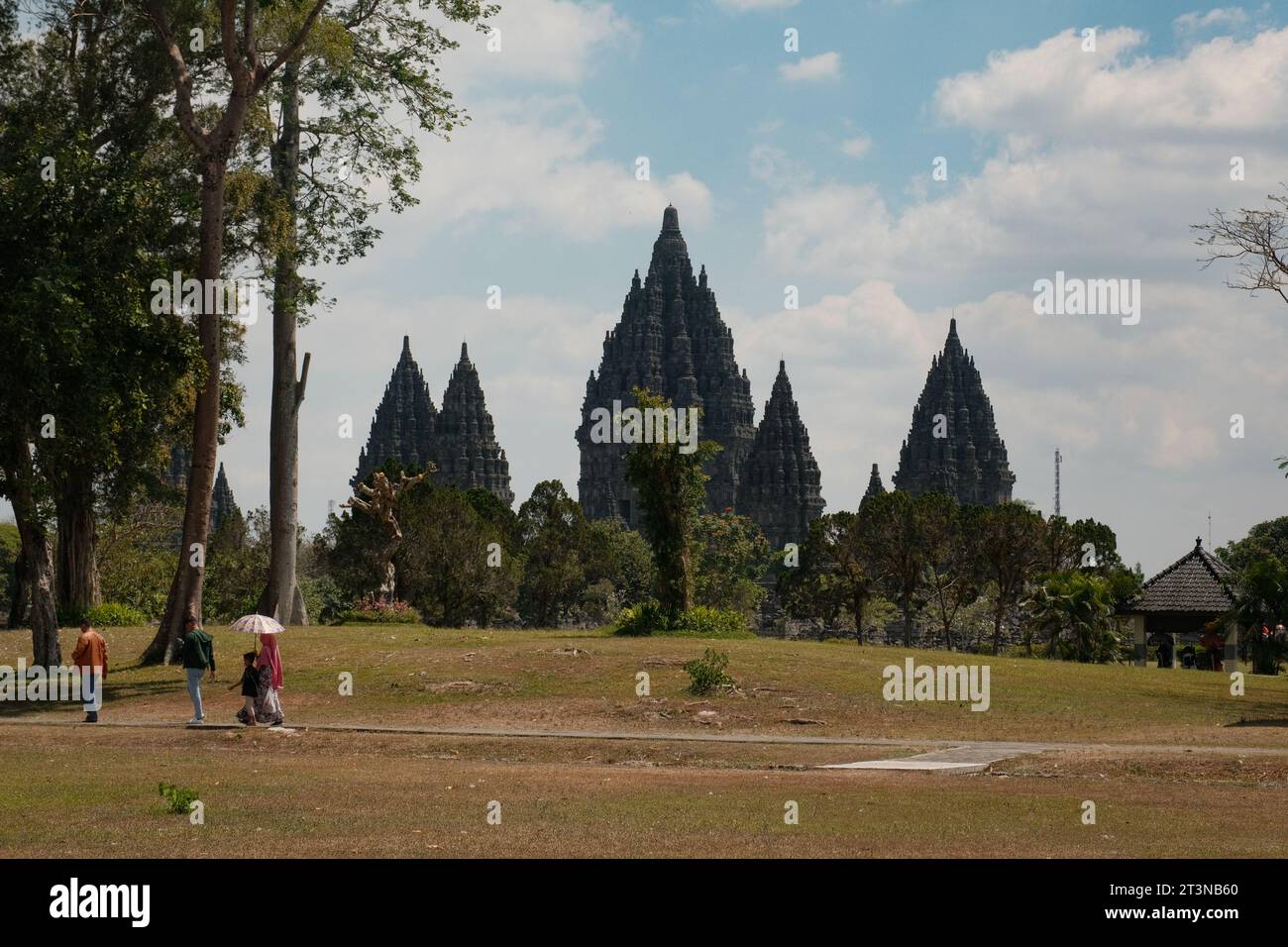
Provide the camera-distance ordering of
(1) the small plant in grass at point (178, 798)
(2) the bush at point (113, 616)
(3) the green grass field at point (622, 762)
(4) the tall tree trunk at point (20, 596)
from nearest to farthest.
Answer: (3) the green grass field at point (622, 762)
(1) the small plant in grass at point (178, 798)
(2) the bush at point (113, 616)
(4) the tall tree trunk at point (20, 596)

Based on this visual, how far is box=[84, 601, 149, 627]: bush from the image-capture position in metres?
43.7

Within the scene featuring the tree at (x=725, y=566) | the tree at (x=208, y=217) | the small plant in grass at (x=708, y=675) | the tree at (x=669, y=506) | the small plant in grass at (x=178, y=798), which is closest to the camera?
the small plant in grass at (x=178, y=798)

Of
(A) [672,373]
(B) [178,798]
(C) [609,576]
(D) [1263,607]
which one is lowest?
(B) [178,798]

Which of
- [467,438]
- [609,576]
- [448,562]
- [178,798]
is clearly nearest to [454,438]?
[467,438]

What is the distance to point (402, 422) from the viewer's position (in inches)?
7475

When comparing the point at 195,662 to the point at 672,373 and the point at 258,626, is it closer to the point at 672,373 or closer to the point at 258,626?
the point at 258,626

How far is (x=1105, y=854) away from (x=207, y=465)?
80.4 feet

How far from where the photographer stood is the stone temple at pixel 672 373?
18488cm

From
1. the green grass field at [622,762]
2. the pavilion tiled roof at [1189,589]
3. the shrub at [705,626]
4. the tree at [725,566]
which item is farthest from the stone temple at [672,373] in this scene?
the green grass field at [622,762]

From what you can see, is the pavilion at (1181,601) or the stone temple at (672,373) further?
the stone temple at (672,373)

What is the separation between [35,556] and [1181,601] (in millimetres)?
43621

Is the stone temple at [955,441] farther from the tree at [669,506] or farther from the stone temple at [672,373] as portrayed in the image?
the tree at [669,506]

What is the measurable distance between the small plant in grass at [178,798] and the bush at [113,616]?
1133 inches

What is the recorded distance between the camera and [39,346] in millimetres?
→ 29328
